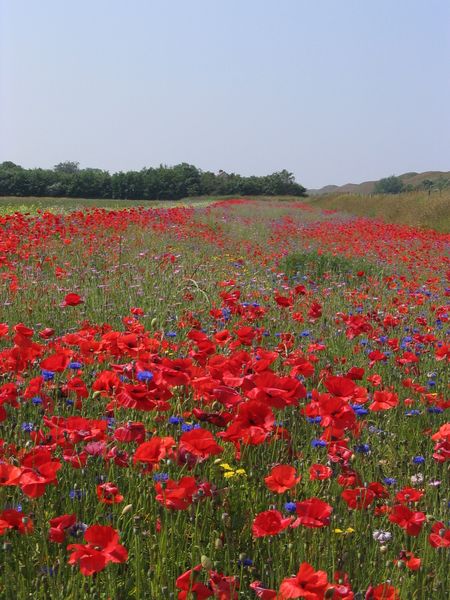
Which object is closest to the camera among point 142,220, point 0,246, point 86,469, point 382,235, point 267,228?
point 86,469

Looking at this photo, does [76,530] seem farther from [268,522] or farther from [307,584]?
[307,584]

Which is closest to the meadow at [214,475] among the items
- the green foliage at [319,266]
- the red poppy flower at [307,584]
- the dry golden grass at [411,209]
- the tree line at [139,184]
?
the red poppy flower at [307,584]

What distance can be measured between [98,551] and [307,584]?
0.39 metres

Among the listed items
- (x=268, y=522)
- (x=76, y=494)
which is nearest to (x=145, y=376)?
(x=76, y=494)

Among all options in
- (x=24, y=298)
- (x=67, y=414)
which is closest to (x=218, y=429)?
(x=67, y=414)

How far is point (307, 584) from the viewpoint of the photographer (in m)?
1.09

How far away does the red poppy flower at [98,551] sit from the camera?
3.79 feet

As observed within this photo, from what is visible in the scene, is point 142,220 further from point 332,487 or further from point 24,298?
point 332,487

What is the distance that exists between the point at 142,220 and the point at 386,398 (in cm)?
953

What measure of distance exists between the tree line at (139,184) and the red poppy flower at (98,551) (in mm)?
52587

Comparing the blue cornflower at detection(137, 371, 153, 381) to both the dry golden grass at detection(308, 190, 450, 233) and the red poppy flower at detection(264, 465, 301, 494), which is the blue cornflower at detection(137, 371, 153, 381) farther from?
the dry golden grass at detection(308, 190, 450, 233)

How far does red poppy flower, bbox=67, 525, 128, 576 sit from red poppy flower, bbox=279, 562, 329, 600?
0.31m

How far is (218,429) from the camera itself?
7.96ft

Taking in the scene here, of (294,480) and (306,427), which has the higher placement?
(294,480)
